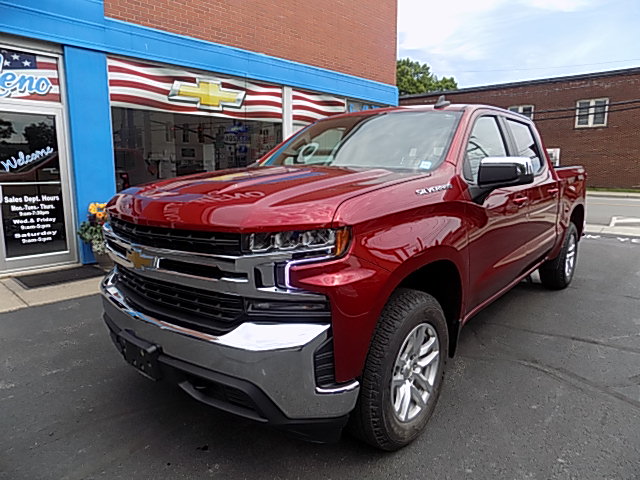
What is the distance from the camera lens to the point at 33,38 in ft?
19.1

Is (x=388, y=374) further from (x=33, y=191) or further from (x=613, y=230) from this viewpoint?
(x=613, y=230)

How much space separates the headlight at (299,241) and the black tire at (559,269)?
4.01 meters

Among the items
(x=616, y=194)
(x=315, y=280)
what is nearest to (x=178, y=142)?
(x=315, y=280)

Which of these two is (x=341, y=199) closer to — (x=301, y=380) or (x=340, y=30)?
(x=301, y=380)

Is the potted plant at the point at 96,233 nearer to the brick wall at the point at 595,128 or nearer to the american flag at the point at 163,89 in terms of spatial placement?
the american flag at the point at 163,89

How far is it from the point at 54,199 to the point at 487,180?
5.86 meters

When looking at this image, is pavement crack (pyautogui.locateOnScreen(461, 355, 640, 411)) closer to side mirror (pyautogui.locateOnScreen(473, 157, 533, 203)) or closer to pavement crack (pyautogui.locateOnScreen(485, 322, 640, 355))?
pavement crack (pyautogui.locateOnScreen(485, 322, 640, 355))

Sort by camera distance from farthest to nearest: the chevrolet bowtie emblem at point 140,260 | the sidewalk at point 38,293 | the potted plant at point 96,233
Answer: the potted plant at point 96,233 < the sidewalk at point 38,293 < the chevrolet bowtie emblem at point 140,260

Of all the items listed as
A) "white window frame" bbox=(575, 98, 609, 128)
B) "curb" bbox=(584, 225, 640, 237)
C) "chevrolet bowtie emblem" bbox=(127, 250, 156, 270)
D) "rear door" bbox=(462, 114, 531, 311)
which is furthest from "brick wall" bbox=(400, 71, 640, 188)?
"chevrolet bowtie emblem" bbox=(127, 250, 156, 270)

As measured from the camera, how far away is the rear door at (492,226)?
295 cm

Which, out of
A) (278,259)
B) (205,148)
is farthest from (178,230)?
(205,148)

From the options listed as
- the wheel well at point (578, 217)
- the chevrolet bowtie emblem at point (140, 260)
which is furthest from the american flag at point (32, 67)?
the wheel well at point (578, 217)

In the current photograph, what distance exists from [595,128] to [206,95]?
26.5 metres

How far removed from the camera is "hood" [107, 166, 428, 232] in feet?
6.31
